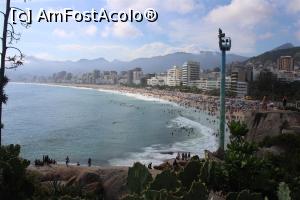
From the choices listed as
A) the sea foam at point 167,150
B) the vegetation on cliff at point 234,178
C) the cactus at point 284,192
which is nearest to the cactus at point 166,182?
the vegetation on cliff at point 234,178

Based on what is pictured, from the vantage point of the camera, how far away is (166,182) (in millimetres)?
5773

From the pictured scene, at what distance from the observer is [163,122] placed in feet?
230

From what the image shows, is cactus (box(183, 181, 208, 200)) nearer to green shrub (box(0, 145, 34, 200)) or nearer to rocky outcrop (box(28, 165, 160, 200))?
green shrub (box(0, 145, 34, 200))

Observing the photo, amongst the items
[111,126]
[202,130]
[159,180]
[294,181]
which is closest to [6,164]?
[159,180]

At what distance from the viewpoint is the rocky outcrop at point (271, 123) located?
2403 centimetres

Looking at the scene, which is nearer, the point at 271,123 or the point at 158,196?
the point at 158,196

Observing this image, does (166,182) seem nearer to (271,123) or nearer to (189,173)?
(189,173)

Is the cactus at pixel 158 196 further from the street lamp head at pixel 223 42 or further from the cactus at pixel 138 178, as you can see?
the street lamp head at pixel 223 42

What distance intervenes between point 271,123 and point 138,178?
20.2 m

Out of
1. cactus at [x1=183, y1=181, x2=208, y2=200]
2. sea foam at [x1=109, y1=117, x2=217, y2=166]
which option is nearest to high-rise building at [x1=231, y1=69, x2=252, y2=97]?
sea foam at [x1=109, y1=117, x2=217, y2=166]

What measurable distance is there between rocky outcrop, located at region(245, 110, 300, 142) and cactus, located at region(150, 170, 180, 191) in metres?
18.7

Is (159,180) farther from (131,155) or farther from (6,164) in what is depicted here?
(131,155)

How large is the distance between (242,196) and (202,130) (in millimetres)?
53650

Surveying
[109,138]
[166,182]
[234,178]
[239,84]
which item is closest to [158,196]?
[166,182]
